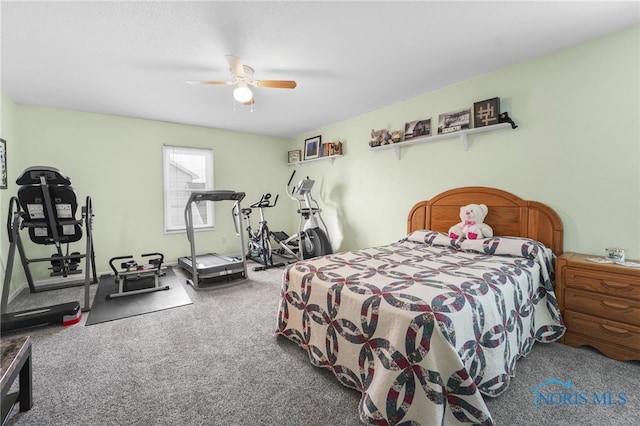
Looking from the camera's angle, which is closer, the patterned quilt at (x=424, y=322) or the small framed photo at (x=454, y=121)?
the patterned quilt at (x=424, y=322)

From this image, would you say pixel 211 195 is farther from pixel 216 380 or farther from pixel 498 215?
pixel 498 215

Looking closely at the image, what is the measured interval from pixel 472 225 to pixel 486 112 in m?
1.21

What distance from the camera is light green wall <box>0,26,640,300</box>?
224 centimetres

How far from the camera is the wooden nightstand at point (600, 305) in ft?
6.13

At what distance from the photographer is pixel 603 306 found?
1979 mm

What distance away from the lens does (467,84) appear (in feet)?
10.2

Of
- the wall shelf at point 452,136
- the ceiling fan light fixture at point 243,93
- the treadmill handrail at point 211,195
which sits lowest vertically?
the treadmill handrail at point 211,195

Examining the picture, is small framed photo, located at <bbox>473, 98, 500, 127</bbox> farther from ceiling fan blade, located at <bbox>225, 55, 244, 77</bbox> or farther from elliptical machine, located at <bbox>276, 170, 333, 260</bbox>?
elliptical machine, located at <bbox>276, 170, 333, 260</bbox>

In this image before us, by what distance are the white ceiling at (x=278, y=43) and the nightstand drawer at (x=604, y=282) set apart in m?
1.92

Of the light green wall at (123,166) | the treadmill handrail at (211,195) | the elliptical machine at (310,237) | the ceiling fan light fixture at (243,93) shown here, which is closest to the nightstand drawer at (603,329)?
the elliptical machine at (310,237)

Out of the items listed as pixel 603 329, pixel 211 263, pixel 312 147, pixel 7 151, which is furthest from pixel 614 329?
pixel 7 151

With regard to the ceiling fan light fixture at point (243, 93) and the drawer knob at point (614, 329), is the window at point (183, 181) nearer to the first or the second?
the ceiling fan light fixture at point (243, 93)

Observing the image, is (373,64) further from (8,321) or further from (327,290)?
(8,321)

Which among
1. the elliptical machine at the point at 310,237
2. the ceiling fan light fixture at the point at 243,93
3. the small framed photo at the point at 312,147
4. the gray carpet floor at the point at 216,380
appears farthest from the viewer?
the small framed photo at the point at 312,147
